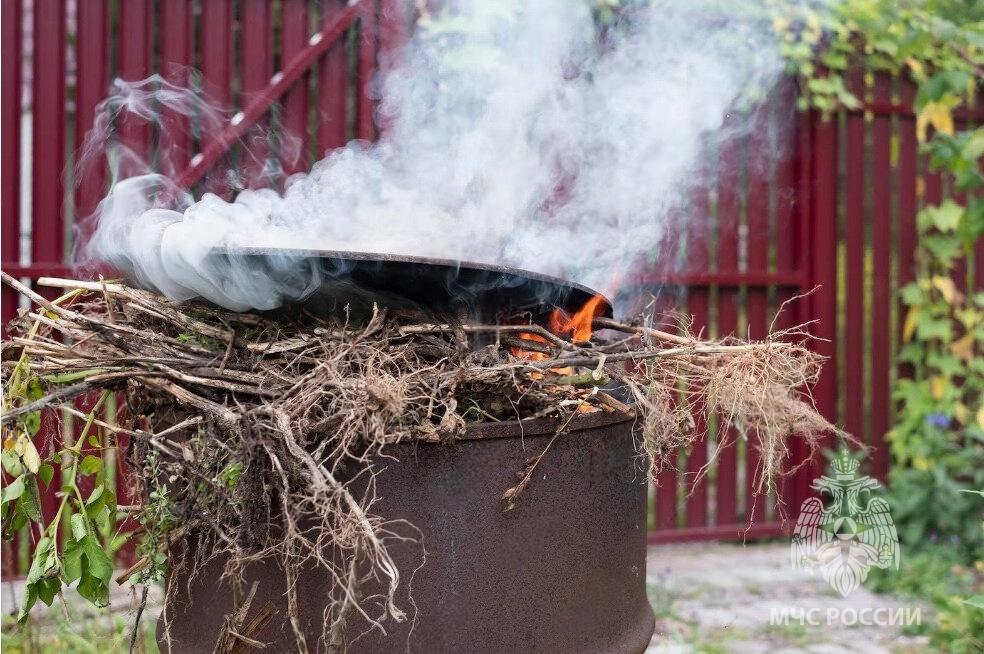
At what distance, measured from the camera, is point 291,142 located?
3703mm

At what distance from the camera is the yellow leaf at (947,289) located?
14.2ft

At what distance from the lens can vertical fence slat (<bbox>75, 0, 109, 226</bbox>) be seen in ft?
11.3

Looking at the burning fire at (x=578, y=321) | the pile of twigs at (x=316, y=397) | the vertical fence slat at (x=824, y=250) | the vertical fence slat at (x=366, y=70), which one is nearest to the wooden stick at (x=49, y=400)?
the pile of twigs at (x=316, y=397)

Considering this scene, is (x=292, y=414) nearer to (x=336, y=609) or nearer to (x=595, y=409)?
(x=336, y=609)

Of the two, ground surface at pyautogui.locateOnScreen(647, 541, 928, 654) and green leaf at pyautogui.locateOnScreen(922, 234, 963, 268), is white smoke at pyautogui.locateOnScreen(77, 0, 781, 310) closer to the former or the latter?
green leaf at pyautogui.locateOnScreen(922, 234, 963, 268)

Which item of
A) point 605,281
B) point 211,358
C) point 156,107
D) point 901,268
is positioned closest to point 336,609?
point 211,358

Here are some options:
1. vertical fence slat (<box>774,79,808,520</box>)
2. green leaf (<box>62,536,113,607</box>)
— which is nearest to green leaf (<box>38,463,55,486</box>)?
green leaf (<box>62,536,113,607</box>)

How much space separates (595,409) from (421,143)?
70.5 inches

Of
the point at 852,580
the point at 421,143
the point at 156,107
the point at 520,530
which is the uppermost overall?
the point at 156,107

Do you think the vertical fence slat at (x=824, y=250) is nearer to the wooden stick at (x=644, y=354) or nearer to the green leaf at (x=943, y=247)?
the green leaf at (x=943, y=247)

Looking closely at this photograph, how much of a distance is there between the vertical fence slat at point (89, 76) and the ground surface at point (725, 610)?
5.32ft

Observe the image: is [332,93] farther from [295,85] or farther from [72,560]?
[72,560]

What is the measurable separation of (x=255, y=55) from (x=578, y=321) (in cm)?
236

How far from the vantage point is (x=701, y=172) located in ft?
14.0
